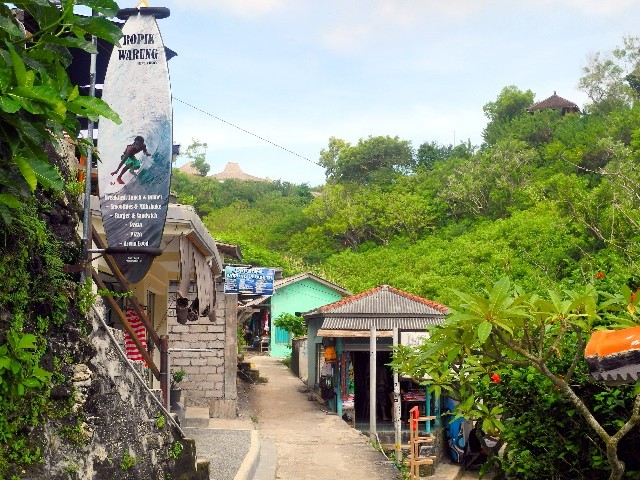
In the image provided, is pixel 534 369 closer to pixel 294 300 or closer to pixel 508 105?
pixel 294 300

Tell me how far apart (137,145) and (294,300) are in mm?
30197

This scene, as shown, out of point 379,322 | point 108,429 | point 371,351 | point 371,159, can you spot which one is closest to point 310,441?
point 371,351

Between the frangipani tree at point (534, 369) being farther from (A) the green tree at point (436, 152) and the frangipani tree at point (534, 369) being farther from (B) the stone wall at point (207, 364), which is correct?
(A) the green tree at point (436, 152)

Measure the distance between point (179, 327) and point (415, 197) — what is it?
29.1 m

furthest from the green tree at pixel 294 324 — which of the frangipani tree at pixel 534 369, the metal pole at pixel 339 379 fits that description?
the frangipani tree at pixel 534 369

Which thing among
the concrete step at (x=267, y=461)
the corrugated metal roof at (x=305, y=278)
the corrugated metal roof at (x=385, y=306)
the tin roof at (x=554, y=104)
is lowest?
the concrete step at (x=267, y=461)

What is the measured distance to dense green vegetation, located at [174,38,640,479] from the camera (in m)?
5.09

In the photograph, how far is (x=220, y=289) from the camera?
54.9ft

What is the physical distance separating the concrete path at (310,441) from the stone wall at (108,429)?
190 inches

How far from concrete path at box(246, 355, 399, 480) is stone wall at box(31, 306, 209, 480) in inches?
190

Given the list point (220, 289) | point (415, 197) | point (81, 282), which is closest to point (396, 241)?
point (415, 197)

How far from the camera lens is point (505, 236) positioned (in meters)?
33.8

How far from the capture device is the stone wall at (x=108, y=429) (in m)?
5.23

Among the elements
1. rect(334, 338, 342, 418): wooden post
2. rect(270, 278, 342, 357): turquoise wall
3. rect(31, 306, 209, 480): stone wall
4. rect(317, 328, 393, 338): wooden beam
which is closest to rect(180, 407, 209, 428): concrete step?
rect(317, 328, 393, 338): wooden beam
